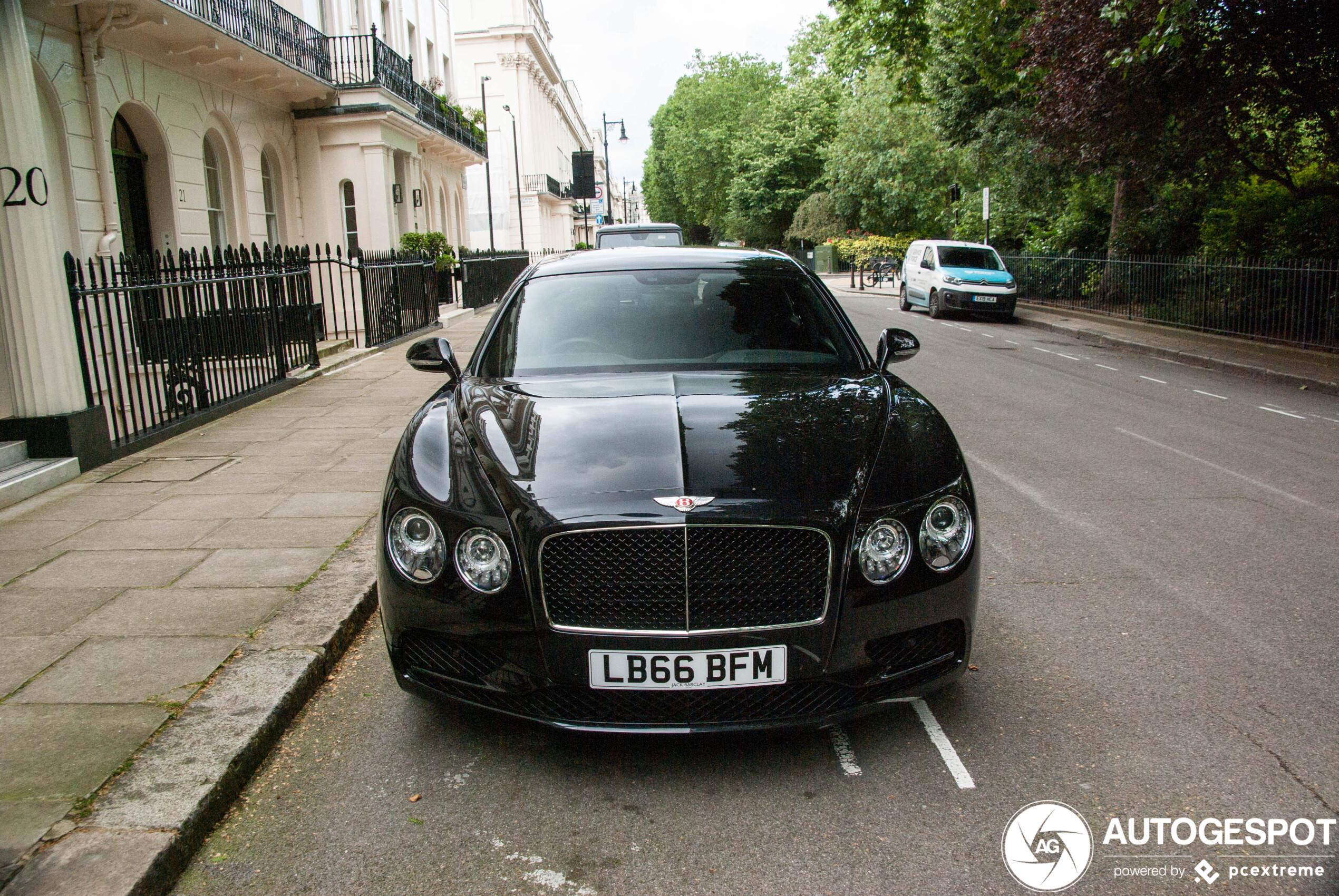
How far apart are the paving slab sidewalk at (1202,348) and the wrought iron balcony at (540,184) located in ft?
128

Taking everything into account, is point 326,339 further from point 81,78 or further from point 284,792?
point 284,792

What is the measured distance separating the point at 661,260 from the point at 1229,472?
4.89 meters

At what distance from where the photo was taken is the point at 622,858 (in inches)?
105

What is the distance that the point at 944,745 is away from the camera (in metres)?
3.24

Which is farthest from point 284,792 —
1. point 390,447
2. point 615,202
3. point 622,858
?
point 615,202

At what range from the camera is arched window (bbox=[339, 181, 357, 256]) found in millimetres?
20984

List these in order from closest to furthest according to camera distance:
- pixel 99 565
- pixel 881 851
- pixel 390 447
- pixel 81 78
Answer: pixel 881 851
pixel 99 565
pixel 390 447
pixel 81 78

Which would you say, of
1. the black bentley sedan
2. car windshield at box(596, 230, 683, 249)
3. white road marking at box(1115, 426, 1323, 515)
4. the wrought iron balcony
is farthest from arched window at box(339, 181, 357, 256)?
the wrought iron balcony

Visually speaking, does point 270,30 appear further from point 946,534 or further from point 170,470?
point 946,534

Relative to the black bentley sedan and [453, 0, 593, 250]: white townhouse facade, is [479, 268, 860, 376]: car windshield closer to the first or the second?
the black bentley sedan

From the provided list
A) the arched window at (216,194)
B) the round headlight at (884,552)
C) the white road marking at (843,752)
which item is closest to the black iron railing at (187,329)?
the arched window at (216,194)

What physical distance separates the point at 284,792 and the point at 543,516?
1159mm

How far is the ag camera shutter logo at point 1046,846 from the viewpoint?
255cm

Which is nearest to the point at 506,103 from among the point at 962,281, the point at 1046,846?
the point at 962,281
